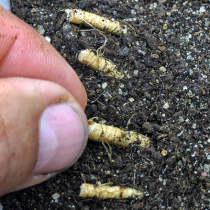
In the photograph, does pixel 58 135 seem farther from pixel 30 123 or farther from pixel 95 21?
pixel 95 21

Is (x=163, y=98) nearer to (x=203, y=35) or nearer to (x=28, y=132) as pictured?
→ (x=203, y=35)

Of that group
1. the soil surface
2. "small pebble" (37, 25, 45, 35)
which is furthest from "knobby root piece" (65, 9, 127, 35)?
"small pebble" (37, 25, 45, 35)

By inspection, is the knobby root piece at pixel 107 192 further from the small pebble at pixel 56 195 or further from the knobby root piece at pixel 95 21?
the knobby root piece at pixel 95 21

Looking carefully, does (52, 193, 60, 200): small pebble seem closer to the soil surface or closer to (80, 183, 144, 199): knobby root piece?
the soil surface

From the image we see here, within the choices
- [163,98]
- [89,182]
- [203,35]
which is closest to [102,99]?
[163,98]


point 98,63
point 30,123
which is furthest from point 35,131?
point 98,63

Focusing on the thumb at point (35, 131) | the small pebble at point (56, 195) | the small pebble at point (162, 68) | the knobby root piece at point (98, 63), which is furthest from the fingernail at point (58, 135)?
the small pebble at point (162, 68)

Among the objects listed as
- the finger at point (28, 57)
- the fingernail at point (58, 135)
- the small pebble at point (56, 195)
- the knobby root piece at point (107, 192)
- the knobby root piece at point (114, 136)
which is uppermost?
the finger at point (28, 57)
